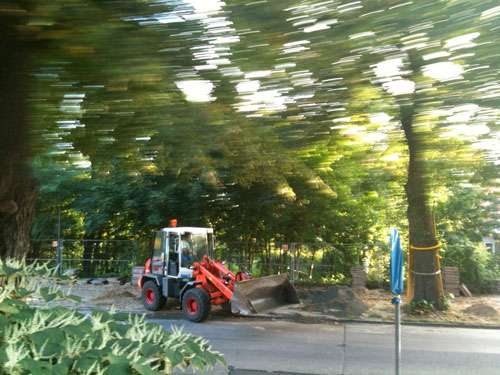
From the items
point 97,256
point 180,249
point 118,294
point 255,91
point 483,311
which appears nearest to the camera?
point 255,91

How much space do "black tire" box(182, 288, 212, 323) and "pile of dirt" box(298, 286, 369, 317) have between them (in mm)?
3118

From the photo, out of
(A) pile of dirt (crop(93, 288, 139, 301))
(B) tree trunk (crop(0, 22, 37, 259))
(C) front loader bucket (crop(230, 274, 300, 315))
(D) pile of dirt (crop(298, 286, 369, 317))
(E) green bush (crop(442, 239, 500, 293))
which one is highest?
(B) tree trunk (crop(0, 22, 37, 259))

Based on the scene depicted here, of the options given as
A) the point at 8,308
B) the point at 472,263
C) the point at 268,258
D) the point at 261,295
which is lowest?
the point at 261,295

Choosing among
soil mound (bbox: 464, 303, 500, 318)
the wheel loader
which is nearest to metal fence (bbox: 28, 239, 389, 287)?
soil mound (bbox: 464, 303, 500, 318)

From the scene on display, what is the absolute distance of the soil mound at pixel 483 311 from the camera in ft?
38.4

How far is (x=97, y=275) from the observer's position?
19.4 meters

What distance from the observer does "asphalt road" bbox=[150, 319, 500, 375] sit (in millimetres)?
7078

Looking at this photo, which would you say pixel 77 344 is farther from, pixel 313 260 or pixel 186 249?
pixel 313 260

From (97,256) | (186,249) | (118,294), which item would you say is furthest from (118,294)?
(97,256)

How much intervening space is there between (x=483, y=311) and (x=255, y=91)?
12.8 meters

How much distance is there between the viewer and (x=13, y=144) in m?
1.66

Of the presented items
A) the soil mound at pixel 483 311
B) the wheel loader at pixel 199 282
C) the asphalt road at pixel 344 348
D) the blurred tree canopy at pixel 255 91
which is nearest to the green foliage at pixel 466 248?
the soil mound at pixel 483 311

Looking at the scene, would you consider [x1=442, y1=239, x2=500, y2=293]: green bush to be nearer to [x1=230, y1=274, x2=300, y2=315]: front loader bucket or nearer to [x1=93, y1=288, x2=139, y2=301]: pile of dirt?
[x1=230, y1=274, x2=300, y2=315]: front loader bucket

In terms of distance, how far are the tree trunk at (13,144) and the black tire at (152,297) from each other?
1012 cm
